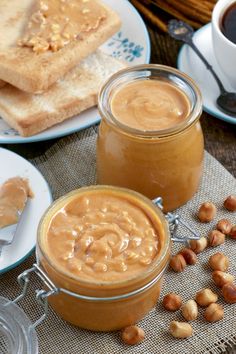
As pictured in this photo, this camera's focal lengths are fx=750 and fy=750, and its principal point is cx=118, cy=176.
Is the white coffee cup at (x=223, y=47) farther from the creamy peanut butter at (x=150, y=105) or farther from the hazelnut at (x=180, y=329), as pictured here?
the hazelnut at (x=180, y=329)

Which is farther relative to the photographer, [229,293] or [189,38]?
[189,38]

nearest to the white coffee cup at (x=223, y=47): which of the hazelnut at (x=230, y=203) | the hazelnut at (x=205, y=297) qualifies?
the hazelnut at (x=230, y=203)

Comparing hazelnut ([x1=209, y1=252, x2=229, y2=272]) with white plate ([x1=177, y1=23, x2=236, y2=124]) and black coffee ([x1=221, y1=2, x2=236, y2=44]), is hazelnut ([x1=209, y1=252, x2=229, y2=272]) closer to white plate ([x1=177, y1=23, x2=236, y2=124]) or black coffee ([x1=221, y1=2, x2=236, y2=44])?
white plate ([x1=177, y1=23, x2=236, y2=124])

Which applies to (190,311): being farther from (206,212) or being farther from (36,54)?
(36,54)

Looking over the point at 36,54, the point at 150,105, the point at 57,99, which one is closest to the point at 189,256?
the point at 150,105

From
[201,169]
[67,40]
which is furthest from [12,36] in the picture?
[201,169]

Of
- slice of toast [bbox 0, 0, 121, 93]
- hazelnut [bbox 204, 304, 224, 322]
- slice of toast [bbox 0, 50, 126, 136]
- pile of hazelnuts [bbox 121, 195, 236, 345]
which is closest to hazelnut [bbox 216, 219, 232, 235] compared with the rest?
pile of hazelnuts [bbox 121, 195, 236, 345]
